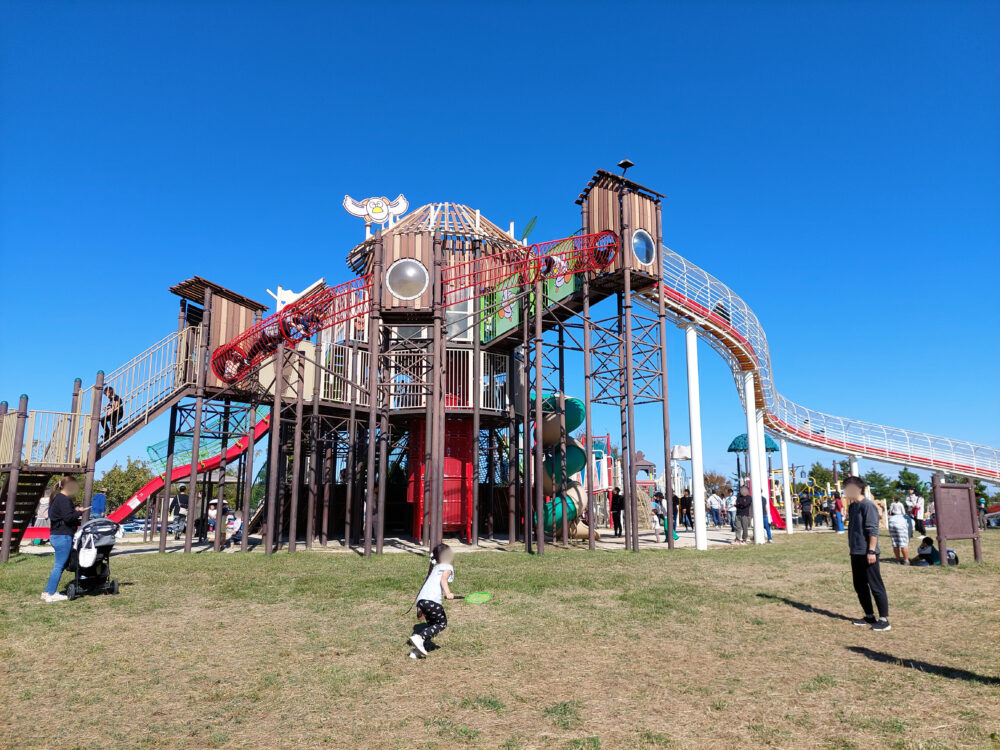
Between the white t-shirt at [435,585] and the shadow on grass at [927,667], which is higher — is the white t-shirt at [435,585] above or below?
above

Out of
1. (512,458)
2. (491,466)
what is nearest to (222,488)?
(512,458)

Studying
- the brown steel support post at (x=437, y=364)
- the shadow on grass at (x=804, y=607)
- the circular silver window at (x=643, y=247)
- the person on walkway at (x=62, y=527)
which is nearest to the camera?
the shadow on grass at (x=804, y=607)

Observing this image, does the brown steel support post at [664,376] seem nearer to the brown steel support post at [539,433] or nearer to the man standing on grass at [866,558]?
the brown steel support post at [539,433]

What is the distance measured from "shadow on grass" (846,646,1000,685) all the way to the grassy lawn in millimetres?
34

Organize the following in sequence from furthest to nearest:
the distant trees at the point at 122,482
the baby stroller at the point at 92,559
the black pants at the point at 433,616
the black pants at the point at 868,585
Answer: the distant trees at the point at 122,482
the baby stroller at the point at 92,559
the black pants at the point at 868,585
the black pants at the point at 433,616

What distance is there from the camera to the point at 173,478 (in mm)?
19938

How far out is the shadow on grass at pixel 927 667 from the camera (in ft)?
18.5

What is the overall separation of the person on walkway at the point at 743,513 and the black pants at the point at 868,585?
12899mm

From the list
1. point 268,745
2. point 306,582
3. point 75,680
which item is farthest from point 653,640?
point 306,582

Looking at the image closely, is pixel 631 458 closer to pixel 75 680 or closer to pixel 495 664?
Result: pixel 495 664

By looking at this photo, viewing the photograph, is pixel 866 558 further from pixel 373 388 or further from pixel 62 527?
pixel 62 527

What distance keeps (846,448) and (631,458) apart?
679 inches

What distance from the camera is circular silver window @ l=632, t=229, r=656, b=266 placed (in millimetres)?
18250

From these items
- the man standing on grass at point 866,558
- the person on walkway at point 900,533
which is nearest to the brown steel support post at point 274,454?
the man standing on grass at point 866,558
